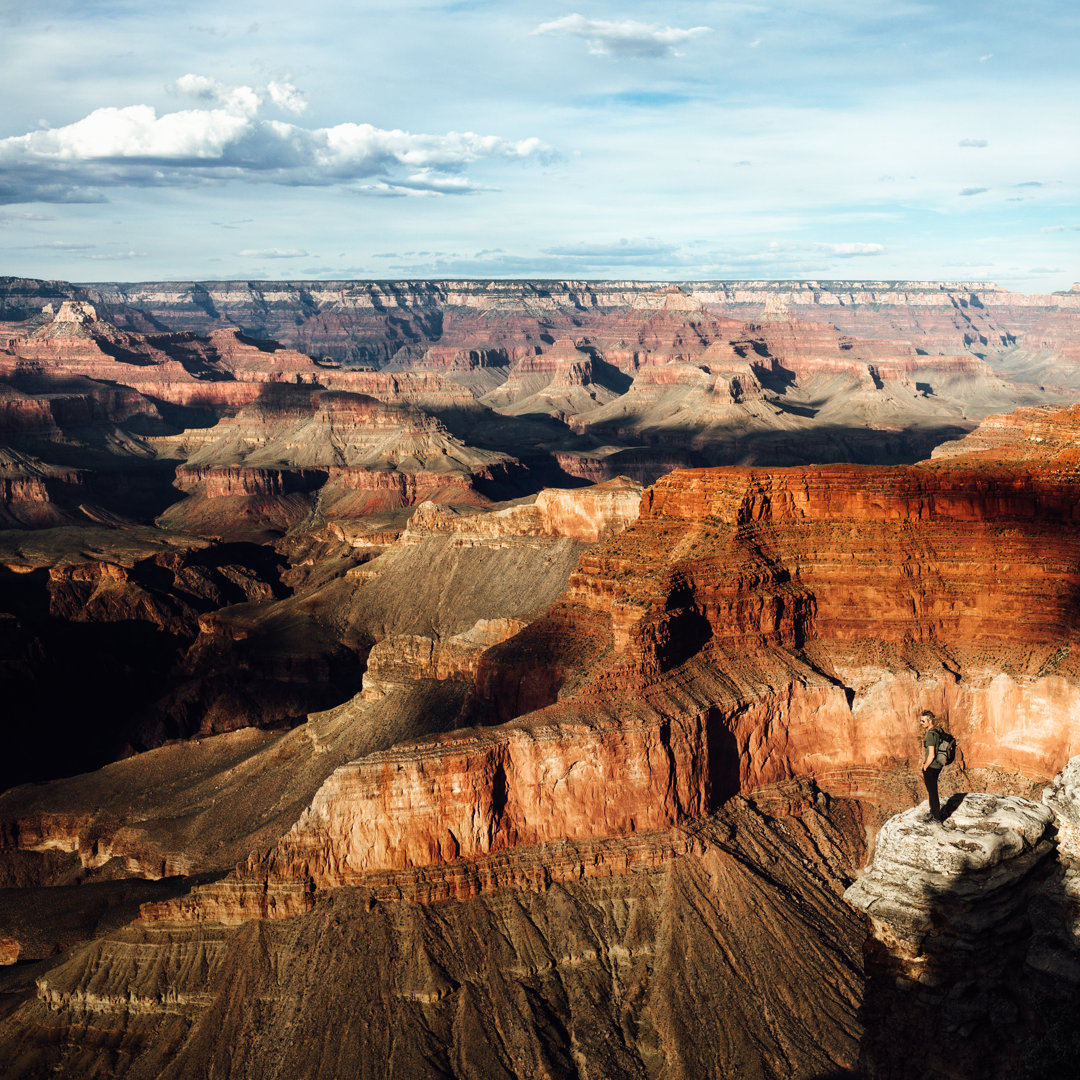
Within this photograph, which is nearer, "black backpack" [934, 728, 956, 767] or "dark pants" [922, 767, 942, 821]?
"dark pants" [922, 767, 942, 821]

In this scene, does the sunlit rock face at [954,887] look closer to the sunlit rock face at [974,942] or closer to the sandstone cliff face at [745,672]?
the sunlit rock face at [974,942]

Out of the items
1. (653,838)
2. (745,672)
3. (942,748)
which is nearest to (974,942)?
(942,748)

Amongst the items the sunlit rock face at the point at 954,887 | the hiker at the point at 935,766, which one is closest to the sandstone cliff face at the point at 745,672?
the hiker at the point at 935,766

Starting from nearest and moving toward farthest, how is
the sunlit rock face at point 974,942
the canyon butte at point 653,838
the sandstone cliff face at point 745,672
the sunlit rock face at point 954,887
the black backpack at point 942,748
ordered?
1. the sunlit rock face at point 974,942
2. the sunlit rock face at point 954,887
3. the canyon butte at point 653,838
4. the black backpack at point 942,748
5. the sandstone cliff face at point 745,672

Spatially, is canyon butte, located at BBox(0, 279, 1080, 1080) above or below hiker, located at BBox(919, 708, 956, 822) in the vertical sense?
below

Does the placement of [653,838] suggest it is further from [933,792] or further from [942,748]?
[933,792]

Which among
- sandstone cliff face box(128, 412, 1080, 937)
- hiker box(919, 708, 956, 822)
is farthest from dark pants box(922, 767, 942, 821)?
sandstone cliff face box(128, 412, 1080, 937)

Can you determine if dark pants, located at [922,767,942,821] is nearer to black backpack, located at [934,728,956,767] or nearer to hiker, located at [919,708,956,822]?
hiker, located at [919,708,956,822]

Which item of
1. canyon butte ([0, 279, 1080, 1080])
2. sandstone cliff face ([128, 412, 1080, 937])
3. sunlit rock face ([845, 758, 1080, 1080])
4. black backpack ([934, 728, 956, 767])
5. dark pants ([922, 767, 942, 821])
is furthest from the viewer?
sandstone cliff face ([128, 412, 1080, 937])

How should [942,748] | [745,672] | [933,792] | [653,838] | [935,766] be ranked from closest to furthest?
1. [933,792]
2. [935,766]
3. [942,748]
4. [653,838]
5. [745,672]

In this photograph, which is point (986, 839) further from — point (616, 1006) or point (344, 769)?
point (344, 769)

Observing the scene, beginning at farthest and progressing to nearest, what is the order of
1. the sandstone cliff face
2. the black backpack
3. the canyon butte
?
1. the sandstone cliff face
2. the black backpack
3. the canyon butte

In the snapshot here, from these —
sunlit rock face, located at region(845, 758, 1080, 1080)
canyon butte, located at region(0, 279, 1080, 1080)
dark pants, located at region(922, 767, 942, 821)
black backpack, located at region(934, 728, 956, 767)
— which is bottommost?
canyon butte, located at region(0, 279, 1080, 1080)
